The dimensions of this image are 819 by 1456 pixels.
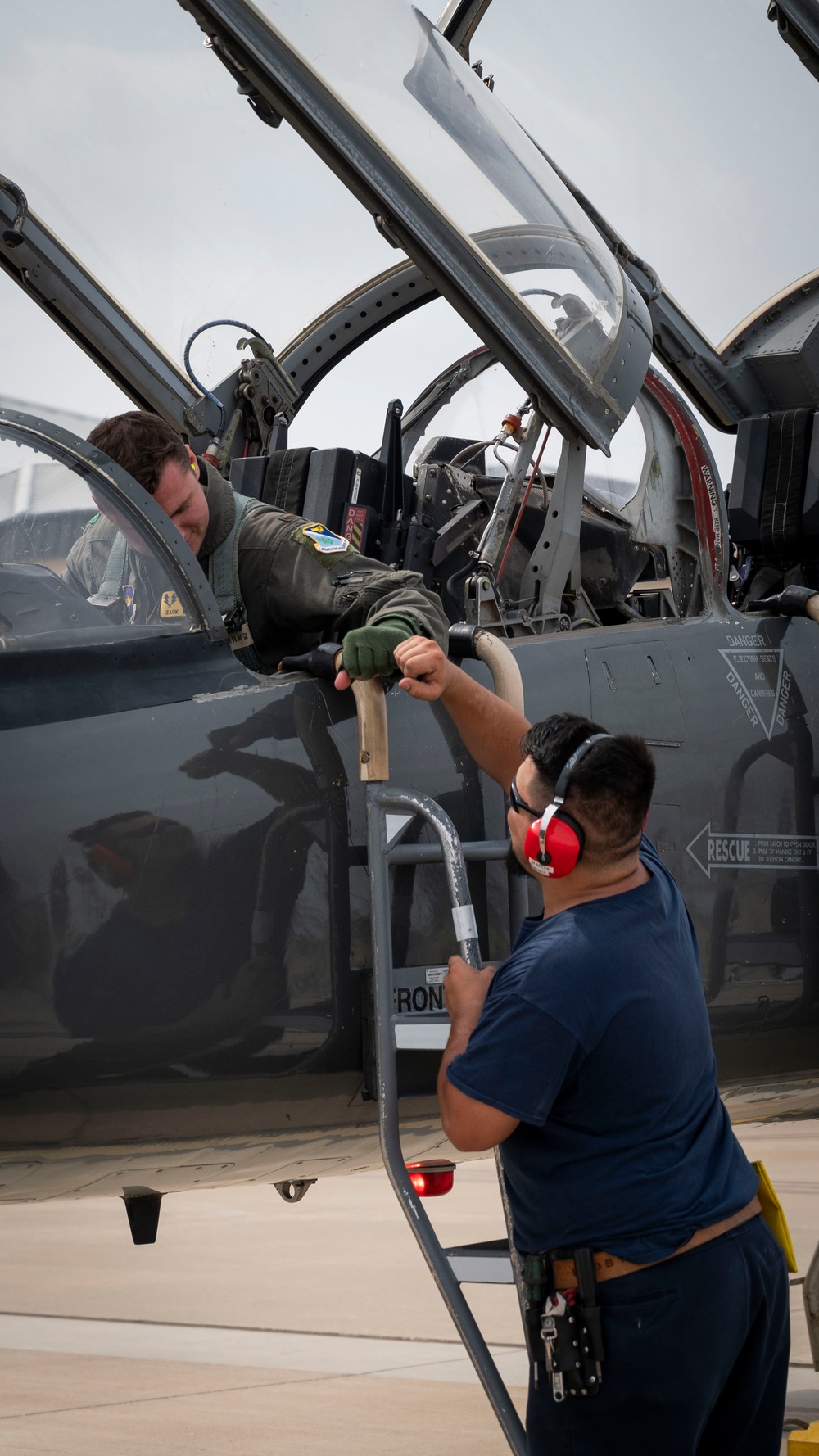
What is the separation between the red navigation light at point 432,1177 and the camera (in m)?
2.78

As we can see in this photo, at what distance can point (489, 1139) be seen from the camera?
2041 mm

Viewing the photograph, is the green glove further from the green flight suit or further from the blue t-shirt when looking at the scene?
the blue t-shirt

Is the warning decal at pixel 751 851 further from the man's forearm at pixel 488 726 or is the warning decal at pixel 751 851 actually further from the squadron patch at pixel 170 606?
the squadron patch at pixel 170 606

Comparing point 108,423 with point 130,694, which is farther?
point 108,423

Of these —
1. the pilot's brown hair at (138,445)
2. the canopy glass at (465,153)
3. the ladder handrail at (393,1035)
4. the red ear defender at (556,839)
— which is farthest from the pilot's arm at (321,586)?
the canopy glass at (465,153)

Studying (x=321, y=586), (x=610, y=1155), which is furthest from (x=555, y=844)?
(x=321, y=586)

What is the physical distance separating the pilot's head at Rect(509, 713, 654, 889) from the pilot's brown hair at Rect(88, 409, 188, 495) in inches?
47.0

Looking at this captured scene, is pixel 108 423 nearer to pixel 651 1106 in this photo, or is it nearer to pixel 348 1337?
pixel 651 1106

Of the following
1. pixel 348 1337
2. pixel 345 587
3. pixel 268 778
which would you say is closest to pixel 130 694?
pixel 268 778

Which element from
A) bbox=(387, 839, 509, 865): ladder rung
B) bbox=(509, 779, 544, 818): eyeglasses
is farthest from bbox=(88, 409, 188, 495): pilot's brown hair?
bbox=(509, 779, 544, 818): eyeglasses

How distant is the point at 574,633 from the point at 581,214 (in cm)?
134

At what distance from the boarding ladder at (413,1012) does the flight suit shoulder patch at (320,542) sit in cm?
57

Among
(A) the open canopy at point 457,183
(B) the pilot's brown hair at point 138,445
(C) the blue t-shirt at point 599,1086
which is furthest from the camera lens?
(A) the open canopy at point 457,183

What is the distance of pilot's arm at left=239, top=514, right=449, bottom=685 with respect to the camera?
2.89 m
